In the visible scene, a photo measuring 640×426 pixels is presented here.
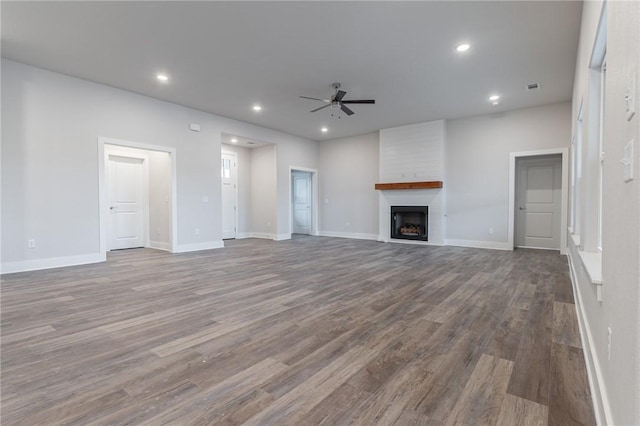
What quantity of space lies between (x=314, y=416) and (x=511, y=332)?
1775mm

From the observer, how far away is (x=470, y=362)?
6.21 ft

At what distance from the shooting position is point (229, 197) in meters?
8.63

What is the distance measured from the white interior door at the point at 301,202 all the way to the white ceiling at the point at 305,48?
4.10 m

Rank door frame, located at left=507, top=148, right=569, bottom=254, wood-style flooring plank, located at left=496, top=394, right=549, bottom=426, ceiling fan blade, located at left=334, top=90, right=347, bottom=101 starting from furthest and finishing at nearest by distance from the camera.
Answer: door frame, located at left=507, top=148, right=569, bottom=254, ceiling fan blade, located at left=334, top=90, right=347, bottom=101, wood-style flooring plank, located at left=496, top=394, right=549, bottom=426

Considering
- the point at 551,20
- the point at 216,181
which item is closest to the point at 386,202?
the point at 216,181

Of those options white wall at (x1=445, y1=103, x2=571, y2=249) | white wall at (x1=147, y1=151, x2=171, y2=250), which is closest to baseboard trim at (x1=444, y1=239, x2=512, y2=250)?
white wall at (x1=445, y1=103, x2=571, y2=249)

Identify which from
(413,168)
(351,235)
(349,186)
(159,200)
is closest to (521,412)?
(413,168)

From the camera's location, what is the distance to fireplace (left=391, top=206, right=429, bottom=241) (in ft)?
24.3

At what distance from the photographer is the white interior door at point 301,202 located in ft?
32.1

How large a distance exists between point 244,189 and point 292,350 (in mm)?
7388

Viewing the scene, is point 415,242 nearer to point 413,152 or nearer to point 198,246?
point 413,152

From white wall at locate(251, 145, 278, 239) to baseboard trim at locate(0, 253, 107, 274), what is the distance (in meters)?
4.14

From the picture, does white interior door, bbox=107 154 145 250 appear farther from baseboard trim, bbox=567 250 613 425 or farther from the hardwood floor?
baseboard trim, bbox=567 250 613 425

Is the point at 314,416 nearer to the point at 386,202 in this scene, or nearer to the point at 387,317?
the point at 387,317
